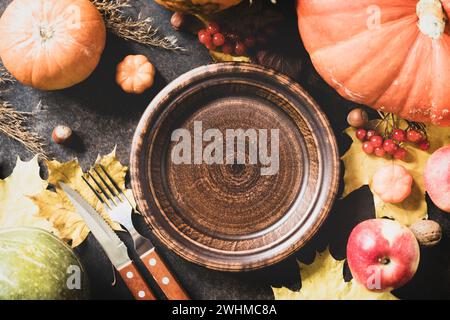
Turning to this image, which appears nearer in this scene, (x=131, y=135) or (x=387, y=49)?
(x=387, y=49)

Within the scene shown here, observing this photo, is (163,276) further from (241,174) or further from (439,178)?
(439,178)

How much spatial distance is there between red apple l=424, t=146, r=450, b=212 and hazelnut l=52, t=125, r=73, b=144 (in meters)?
0.73

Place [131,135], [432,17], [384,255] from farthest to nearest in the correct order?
[131,135], [384,255], [432,17]

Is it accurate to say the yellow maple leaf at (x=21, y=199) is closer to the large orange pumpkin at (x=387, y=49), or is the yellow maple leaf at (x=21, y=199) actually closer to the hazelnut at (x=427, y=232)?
the large orange pumpkin at (x=387, y=49)

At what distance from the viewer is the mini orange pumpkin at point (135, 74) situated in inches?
40.8

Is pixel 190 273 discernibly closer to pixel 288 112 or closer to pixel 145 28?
pixel 288 112

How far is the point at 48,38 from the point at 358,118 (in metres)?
0.62

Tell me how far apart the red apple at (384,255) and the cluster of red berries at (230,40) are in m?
0.43

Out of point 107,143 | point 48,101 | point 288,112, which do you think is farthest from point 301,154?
point 48,101

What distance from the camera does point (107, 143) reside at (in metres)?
1.08

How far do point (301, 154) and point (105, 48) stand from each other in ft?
1.53

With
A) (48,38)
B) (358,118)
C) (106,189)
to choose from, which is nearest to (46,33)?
(48,38)

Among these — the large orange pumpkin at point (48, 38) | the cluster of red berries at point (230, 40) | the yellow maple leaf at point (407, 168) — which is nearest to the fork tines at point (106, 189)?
the large orange pumpkin at point (48, 38)

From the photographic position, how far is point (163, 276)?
40.3 inches
